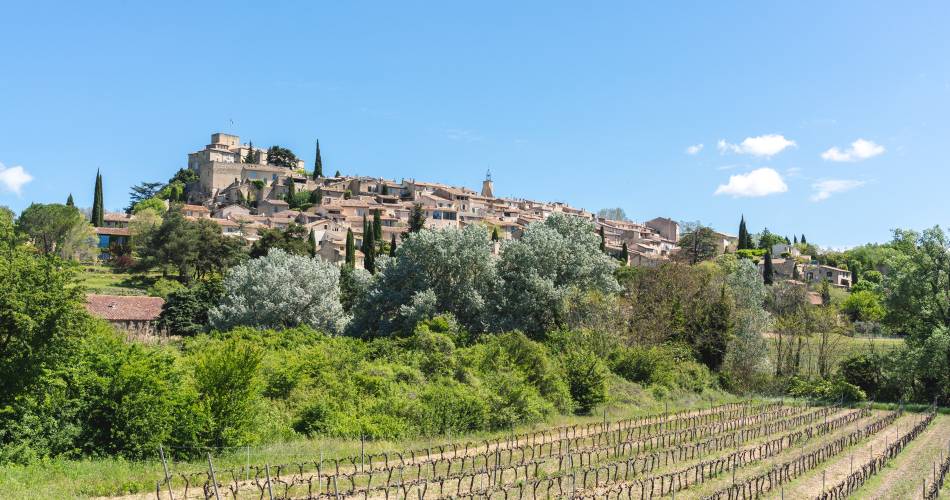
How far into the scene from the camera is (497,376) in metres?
25.8

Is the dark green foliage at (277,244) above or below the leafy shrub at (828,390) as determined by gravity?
above

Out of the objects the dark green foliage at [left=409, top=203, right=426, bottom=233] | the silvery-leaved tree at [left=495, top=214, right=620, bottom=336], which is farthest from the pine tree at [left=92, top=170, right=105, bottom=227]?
the silvery-leaved tree at [left=495, top=214, right=620, bottom=336]

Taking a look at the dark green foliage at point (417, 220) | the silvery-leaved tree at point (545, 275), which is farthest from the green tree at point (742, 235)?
the silvery-leaved tree at point (545, 275)

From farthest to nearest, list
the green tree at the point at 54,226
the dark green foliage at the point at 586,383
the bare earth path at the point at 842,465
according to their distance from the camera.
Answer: the green tree at the point at 54,226, the dark green foliage at the point at 586,383, the bare earth path at the point at 842,465

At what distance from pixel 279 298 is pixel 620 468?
23492 mm

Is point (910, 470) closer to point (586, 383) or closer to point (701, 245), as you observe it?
point (586, 383)

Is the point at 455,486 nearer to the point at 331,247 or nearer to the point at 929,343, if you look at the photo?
the point at 929,343

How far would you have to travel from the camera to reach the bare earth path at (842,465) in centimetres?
1658

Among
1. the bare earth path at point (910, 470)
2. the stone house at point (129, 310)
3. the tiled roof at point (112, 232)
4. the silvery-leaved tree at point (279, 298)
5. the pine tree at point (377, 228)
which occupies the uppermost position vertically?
the pine tree at point (377, 228)

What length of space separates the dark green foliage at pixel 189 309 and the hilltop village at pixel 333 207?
25.7m

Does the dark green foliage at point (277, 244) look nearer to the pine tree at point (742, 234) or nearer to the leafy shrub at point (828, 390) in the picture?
the leafy shrub at point (828, 390)

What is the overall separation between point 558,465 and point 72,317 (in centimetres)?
1204

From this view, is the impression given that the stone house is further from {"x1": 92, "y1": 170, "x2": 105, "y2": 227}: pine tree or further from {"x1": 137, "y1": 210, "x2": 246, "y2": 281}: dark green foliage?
{"x1": 92, "y1": 170, "x2": 105, "y2": 227}: pine tree

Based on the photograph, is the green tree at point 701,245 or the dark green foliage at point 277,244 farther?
the green tree at point 701,245
